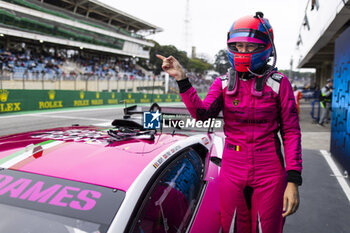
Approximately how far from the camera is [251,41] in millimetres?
1943

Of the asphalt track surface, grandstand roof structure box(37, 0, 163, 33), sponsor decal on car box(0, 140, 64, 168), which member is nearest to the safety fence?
the asphalt track surface

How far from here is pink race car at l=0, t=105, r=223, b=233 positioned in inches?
48.3

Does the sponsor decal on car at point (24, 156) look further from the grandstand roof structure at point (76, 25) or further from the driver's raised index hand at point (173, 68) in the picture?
the grandstand roof structure at point (76, 25)

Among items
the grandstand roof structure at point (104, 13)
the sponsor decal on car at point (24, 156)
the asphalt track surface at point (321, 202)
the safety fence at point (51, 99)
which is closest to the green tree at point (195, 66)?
the asphalt track surface at point (321, 202)

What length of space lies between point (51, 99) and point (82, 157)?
56.7 ft

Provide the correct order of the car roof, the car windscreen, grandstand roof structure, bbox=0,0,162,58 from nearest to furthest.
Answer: the car windscreen, the car roof, grandstand roof structure, bbox=0,0,162,58

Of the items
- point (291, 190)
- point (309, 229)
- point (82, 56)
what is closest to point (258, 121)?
point (291, 190)

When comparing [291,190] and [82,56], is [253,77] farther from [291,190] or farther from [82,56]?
[82,56]

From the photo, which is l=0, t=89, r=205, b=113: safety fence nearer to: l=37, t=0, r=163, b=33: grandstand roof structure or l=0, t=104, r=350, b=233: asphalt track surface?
l=0, t=104, r=350, b=233: asphalt track surface

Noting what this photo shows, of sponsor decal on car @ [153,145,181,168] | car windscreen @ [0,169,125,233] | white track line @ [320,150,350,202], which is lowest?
white track line @ [320,150,350,202]

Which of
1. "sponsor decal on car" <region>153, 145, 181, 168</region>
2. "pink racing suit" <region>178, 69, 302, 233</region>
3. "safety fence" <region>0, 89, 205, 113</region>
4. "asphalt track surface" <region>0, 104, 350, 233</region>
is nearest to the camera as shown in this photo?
"sponsor decal on car" <region>153, 145, 181, 168</region>

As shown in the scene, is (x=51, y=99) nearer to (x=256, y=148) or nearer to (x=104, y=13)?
(x=256, y=148)

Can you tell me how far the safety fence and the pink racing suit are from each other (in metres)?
9.11

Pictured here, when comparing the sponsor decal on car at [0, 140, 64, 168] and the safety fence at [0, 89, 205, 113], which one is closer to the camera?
the sponsor decal on car at [0, 140, 64, 168]
